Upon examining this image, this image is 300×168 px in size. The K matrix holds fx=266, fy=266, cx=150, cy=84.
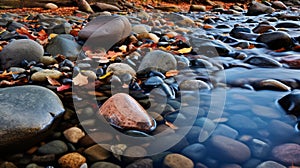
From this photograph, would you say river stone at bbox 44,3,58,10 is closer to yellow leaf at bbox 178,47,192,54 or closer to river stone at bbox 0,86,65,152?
yellow leaf at bbox 178,47,192,54

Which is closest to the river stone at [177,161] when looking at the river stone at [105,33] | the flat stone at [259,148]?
the flat stone at [259,148]

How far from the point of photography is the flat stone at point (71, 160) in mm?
1455

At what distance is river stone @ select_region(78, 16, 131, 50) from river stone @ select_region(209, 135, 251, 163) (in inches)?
96.9

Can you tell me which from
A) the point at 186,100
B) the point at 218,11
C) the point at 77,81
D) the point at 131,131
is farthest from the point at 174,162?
the point at 218,11

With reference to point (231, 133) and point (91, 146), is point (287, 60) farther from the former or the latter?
point (91, 146)

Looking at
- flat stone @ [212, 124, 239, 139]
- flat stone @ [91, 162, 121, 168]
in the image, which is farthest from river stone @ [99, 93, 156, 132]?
flat stone @ [212, 124, 239, 139]

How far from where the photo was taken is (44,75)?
265cm

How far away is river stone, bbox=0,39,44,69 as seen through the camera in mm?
3047

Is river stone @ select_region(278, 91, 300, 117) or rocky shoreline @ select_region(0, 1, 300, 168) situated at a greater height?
river stone @ select_region(278, 91, 300, 117)

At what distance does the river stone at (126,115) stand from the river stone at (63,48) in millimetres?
1701

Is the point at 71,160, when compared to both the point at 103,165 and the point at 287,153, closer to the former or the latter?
the point at 103,165

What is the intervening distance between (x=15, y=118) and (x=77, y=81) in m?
1.07

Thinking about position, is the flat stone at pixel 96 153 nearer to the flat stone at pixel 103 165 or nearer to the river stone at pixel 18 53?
the flat stone at pixel 103 165

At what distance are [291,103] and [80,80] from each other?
1.88m
